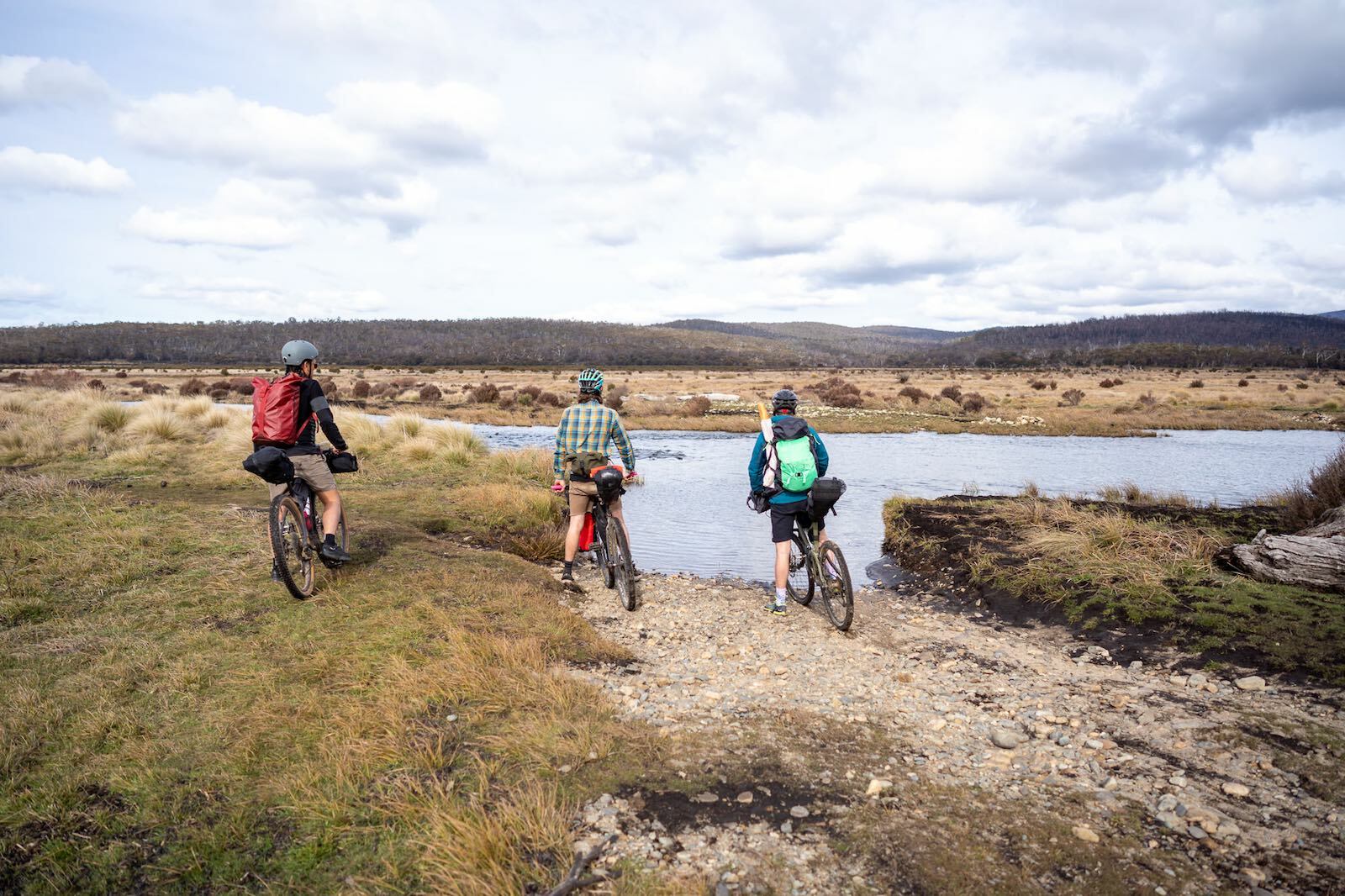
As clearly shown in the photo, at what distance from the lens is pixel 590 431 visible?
314 inches

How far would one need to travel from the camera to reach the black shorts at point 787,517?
7707 millimetres

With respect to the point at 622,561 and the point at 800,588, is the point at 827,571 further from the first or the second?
the point at 622,561

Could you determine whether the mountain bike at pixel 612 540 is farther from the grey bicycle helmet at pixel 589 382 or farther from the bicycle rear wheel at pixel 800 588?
the bicycle rear wheel at pixel 800 588

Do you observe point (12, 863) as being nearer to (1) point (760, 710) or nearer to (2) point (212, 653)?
(2) point (212, 653)

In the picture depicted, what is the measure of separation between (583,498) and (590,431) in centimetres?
94

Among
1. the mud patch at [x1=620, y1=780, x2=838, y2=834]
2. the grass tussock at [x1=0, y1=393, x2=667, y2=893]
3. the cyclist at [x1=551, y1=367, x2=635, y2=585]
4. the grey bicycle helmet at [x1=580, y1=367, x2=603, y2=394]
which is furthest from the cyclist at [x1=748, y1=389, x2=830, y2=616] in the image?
the mud patch at [x1=620, y1=780, x2=838, y2=834]

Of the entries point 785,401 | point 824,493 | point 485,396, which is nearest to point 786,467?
point 824,493

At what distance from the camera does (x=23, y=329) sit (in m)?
135

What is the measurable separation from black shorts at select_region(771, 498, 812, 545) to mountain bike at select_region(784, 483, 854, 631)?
0.24 feet

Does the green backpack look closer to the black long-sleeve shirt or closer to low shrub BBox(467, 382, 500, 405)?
the black long-sleeve shirt

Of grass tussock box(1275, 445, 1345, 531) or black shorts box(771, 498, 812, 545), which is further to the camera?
grass tussock box(1275, 445, 1345, 531)

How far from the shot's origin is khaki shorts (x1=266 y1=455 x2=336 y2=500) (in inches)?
286

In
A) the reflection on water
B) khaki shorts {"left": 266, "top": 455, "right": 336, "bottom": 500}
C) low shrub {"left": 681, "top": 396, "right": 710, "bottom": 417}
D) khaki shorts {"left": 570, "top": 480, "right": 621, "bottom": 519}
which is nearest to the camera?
khaki shorts {"left": 266, "top": 455, "right": 336, "bottom": 500}

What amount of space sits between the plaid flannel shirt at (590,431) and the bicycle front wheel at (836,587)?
92.7 inches
